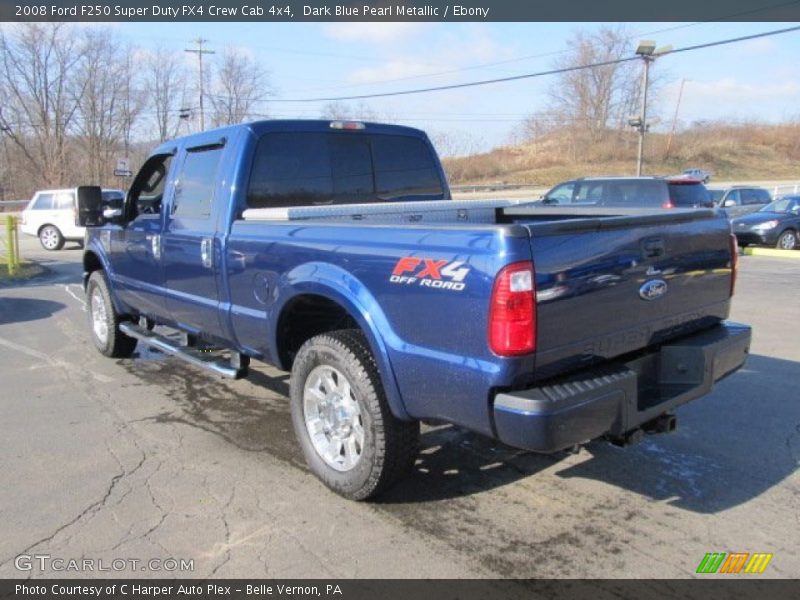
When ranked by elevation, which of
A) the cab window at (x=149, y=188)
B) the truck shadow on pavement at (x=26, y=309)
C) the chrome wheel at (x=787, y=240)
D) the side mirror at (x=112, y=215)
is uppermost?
the cab window at (x=149, y=188)

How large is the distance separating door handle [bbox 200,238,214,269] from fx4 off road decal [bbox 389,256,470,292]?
1797 millimetres

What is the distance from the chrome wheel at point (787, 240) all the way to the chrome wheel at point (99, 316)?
17060mm

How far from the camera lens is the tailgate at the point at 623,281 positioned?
2.87 metres

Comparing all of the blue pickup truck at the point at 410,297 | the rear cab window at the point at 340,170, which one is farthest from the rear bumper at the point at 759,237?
the blue pickup truck at the point at 410,297

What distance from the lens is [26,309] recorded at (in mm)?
9750

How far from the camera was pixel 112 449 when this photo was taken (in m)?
4.39

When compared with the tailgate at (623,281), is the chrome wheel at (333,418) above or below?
below

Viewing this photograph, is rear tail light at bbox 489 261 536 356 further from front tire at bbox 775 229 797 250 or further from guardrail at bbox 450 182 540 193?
guardrail at bbox 450 182 540 193

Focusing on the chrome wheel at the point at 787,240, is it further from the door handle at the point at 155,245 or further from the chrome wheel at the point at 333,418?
the chrome wheel at the point at 333,418

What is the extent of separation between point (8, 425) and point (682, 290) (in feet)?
15.2

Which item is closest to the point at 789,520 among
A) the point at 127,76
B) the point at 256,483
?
the point at 256,483

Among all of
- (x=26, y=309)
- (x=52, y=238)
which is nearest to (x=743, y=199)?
(x=26, y=309)

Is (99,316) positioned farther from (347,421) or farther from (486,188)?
(486,188)
